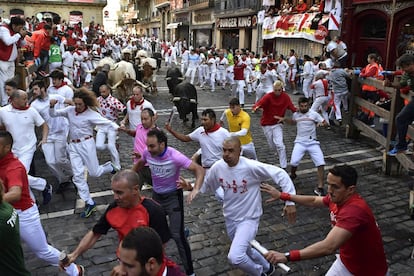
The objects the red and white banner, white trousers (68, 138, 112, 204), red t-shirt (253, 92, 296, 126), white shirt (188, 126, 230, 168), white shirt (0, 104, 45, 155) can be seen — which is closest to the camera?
white shirt (0, 104, 45, 155)

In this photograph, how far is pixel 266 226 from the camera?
624cm

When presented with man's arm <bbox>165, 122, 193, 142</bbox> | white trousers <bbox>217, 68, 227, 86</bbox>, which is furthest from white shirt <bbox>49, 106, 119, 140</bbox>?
white trousers <bbox>217, 68, 227, 86</bbox>

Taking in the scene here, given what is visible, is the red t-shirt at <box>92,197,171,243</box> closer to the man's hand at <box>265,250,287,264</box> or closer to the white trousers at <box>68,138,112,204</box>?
the man's hand at <box>265,250,287,264</box>

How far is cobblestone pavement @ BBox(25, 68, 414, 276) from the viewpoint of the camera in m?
5.14

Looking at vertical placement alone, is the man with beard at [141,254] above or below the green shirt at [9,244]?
above

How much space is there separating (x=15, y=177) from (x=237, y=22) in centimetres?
3085

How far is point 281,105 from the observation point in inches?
330

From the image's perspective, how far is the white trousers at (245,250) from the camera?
431cm

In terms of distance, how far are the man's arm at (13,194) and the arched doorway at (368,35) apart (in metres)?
16.2

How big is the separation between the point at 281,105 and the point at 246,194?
4.13 m

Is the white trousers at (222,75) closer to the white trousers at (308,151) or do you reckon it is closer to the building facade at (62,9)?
the white trousers at (308,151)

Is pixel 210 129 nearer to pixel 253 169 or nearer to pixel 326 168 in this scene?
pixel 253 169

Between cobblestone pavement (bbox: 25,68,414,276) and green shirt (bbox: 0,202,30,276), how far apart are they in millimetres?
1779

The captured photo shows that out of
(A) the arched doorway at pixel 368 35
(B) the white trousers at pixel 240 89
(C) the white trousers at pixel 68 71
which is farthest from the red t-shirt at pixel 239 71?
(C) the white trousers at pixel 68 71
